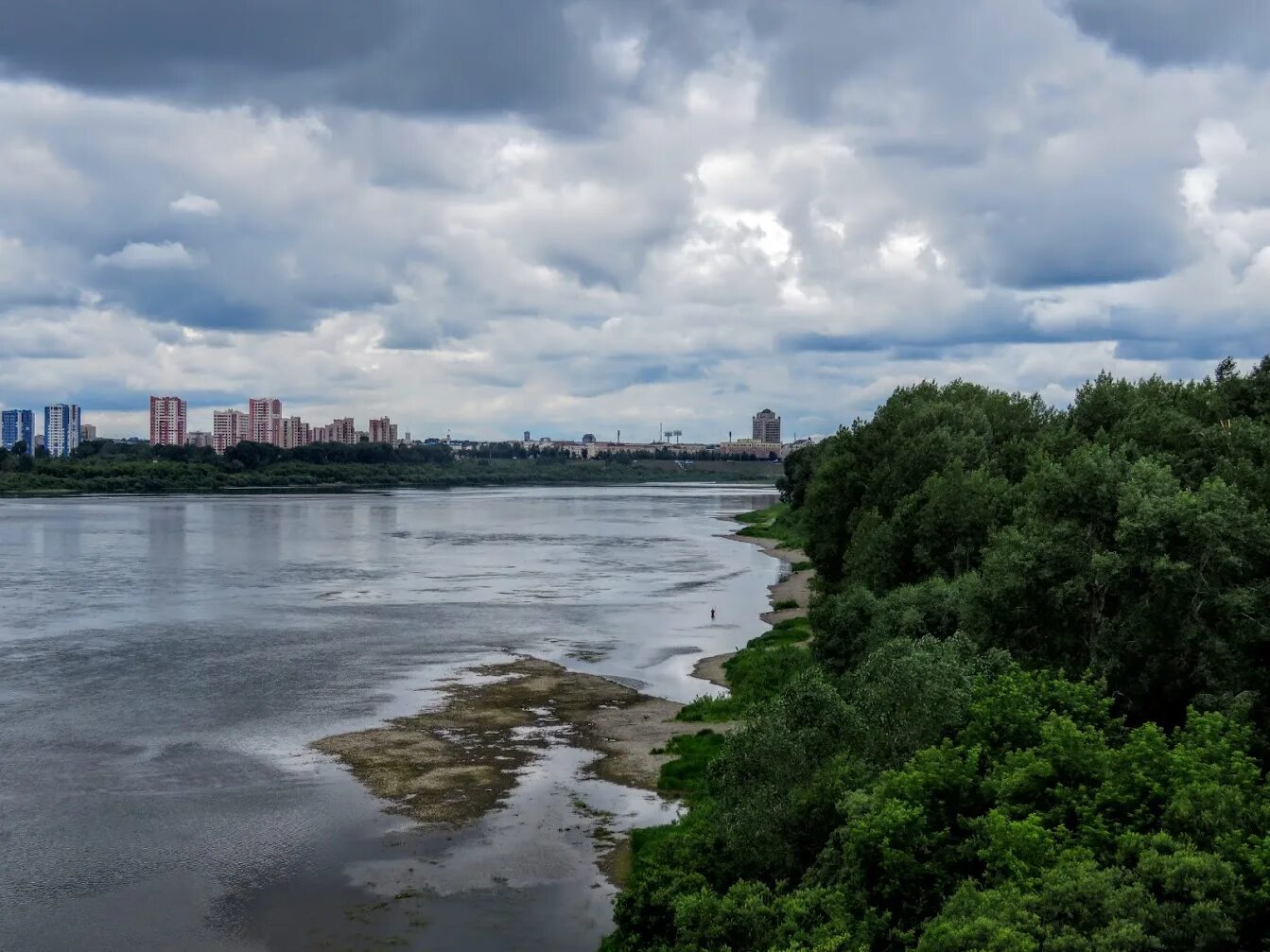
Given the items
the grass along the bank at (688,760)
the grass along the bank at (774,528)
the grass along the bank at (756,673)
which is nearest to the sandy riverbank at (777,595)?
the grass along the bank at (756,673)

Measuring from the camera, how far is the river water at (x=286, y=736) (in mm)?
26453

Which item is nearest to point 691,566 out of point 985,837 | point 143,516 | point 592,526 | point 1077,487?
point 592,526

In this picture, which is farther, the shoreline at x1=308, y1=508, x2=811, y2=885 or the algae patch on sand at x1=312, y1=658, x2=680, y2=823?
the algae patch on sand at x1=312, y1=658, x2=680, y2=823

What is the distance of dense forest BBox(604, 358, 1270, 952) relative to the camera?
17.4 m

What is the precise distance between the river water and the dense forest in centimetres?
440

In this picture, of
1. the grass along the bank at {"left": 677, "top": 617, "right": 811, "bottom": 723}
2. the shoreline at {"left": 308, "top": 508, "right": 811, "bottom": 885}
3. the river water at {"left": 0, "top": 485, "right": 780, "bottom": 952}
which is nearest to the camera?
the river water at {"left": 0, "top": 485, "right": 780, "bottom": 952}

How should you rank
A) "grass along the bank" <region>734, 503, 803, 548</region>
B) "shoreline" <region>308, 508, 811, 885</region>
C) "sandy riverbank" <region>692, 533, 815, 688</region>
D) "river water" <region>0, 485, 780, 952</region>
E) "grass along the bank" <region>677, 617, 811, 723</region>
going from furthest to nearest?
1. "grass along the bank" <region>734, 503, 803, 548</region>
2. "sandy riverbank" <region>692, 533, 815, 688</region>
3. "grass along the bank" <region>677, 617, 811, 723</region>
4. "shoreline" <region>308, 508, 811, 885</region>
5. "river water" <region>0, 485, 780, 952</region>

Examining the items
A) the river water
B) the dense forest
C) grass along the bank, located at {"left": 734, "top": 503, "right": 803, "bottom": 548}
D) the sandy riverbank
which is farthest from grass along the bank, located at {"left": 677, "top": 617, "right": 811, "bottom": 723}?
grass along the bank, located at {"left": 734, "top": 503, "right": 803, "bottom": 548}

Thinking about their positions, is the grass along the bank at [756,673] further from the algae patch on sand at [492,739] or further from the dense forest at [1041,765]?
the dense forest at [1041,765]

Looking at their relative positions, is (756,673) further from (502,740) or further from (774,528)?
(774,528)

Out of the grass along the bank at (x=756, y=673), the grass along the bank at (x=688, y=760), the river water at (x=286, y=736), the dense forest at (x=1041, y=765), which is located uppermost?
the dense forest at (x=1041, y=765)

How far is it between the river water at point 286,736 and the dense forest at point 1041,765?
14.4 feet

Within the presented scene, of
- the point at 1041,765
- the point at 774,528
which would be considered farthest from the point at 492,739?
the point at 774,528

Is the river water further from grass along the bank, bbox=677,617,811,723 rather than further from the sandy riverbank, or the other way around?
grass along the bank, bbox=677,617,811,723
